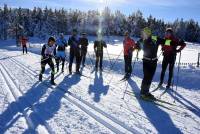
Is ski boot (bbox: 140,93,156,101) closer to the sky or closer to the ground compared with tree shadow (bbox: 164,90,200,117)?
closer to the sky

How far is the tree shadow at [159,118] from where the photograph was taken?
23.9 ft

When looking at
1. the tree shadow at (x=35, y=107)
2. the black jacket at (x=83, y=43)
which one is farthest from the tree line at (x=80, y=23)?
the tree shadow at (x=35, y=107)

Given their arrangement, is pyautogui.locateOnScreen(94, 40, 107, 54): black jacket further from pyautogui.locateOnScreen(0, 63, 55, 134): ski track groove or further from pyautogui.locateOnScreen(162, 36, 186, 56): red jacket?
pyautogui.locateOnScreen(162, 36, 186, 56): red jacket

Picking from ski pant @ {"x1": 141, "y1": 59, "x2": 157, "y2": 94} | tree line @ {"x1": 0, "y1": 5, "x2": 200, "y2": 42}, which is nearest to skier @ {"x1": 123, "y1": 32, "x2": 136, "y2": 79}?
ski pant @ {"x1": 141, "y1": 59, "x2": 157, "y2": 94}

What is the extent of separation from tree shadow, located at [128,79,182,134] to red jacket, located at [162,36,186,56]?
2.76 meters

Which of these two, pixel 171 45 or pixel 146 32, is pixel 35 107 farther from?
pixel 171 45

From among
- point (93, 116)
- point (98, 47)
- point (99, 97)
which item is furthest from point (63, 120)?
point (98, 47)

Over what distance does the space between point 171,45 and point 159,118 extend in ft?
15.0

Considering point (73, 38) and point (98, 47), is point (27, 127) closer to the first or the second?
point (73, 38)

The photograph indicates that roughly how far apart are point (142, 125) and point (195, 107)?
2.90m

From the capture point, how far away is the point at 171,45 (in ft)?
39.7

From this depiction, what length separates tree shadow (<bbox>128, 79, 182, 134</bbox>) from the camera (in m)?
7.28

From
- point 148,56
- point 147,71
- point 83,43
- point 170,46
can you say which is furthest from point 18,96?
point 83,43

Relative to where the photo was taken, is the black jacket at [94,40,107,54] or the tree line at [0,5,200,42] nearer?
the black jacket at [94,40,107,54]
